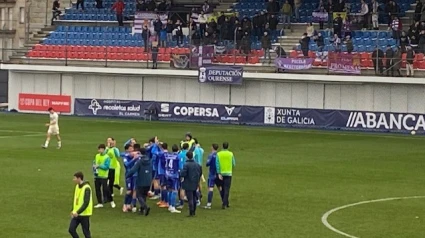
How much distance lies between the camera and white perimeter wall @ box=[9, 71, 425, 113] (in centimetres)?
5441

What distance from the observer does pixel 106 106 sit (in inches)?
2454

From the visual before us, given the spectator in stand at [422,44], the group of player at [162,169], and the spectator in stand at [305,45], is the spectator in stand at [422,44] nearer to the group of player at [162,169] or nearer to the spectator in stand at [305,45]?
the spectator in stand at [305,45]

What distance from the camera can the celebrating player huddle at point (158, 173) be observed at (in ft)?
84.2

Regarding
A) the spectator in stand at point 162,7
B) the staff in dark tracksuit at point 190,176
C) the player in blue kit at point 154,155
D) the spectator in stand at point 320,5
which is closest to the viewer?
the staff in dark tracksuit at point 190,176

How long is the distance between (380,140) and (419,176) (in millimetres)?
13937

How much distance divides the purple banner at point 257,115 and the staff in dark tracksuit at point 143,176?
97.4ft

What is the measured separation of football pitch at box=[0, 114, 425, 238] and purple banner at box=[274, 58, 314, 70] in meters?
4.51

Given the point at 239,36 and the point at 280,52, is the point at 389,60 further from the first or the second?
the point at 239,36

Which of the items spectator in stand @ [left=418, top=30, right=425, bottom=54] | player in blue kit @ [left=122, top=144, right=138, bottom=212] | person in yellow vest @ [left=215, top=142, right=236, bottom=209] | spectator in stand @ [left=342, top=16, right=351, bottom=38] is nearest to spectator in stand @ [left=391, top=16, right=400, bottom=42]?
spectator in stand @ [left=418, top=30, right=425, bottom=54]

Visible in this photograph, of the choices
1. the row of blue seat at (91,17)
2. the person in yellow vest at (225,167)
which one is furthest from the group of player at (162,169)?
the row of blue seat at (91,17)

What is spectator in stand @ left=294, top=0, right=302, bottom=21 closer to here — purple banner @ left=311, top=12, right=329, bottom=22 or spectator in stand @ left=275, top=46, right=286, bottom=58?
purple banner @ left=311, top=12, right=329, bottom=22

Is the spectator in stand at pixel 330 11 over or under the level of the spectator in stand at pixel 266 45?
over

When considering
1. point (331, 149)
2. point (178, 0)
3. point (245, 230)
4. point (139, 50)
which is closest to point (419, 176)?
point (331, 149)

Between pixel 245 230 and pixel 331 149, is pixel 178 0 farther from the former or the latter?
pixel 245 230
